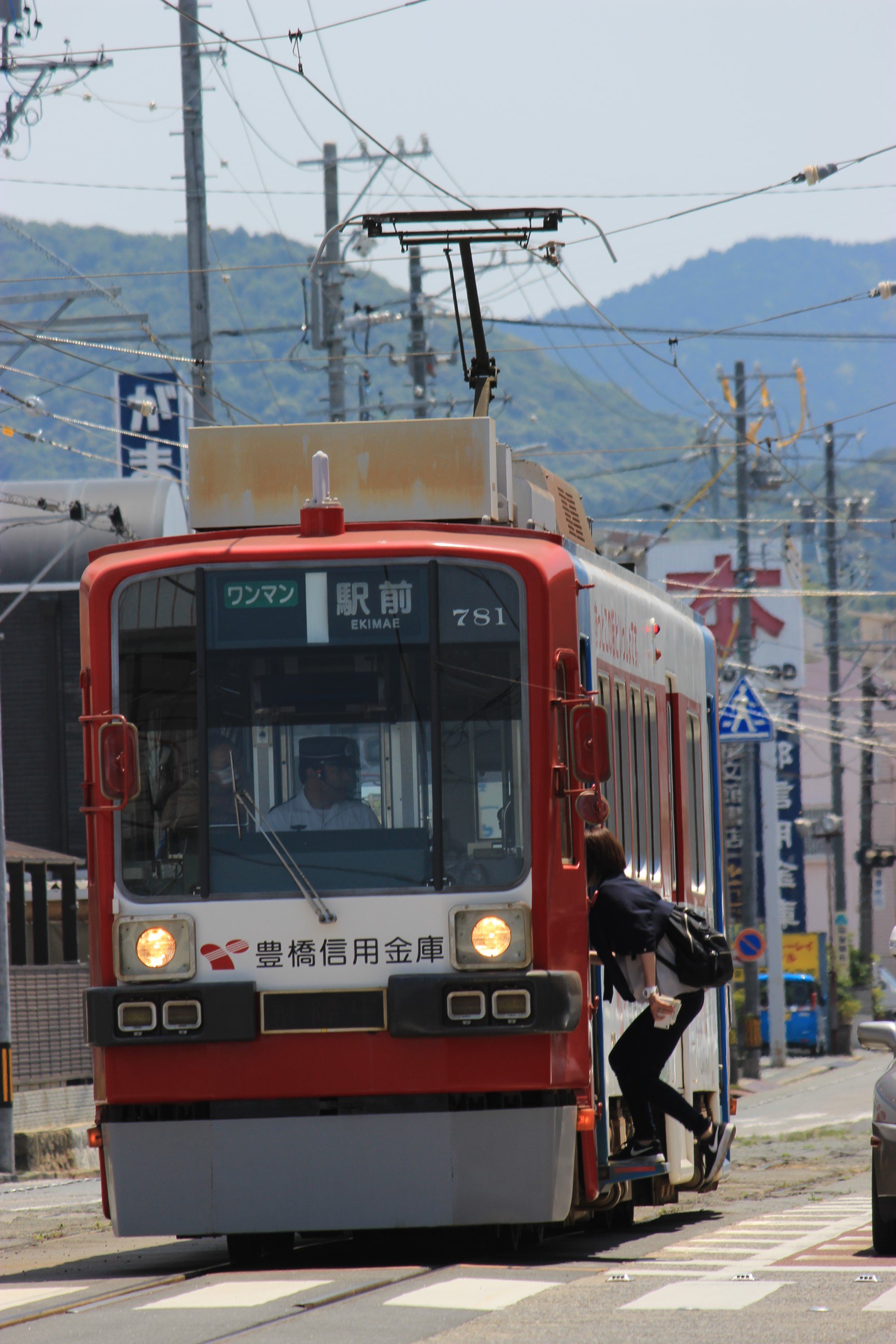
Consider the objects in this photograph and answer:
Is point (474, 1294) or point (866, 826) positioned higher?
point (866, 826)

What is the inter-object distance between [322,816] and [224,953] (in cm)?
69

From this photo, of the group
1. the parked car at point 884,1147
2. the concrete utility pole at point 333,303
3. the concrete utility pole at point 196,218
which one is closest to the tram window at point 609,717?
the parked car at point 884,1147

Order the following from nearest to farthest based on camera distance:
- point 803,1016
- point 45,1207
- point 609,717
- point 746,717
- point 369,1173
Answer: point 369,1173 < point 609,717 < point 45,1207 < point 746,717 < point 803,1016

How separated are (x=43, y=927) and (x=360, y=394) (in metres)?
19.0

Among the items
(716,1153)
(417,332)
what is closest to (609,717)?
(716,1153)

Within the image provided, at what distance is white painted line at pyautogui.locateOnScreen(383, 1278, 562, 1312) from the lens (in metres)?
7.86

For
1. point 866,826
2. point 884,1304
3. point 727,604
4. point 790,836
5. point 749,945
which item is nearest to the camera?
point 884,1304

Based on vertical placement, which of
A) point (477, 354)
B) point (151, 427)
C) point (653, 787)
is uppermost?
point (151, 427)

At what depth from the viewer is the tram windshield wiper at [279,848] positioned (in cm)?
895

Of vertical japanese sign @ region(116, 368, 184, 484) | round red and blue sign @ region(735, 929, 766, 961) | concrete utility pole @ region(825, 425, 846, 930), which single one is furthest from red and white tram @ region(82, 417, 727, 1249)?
concrete utility pole @ region(825, 425, 846, 930)

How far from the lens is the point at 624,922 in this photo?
376 inches

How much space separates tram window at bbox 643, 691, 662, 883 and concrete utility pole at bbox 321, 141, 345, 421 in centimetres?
1993

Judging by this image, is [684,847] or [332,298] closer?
[684,847]

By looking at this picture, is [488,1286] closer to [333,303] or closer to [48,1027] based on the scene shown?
[48,1027]
